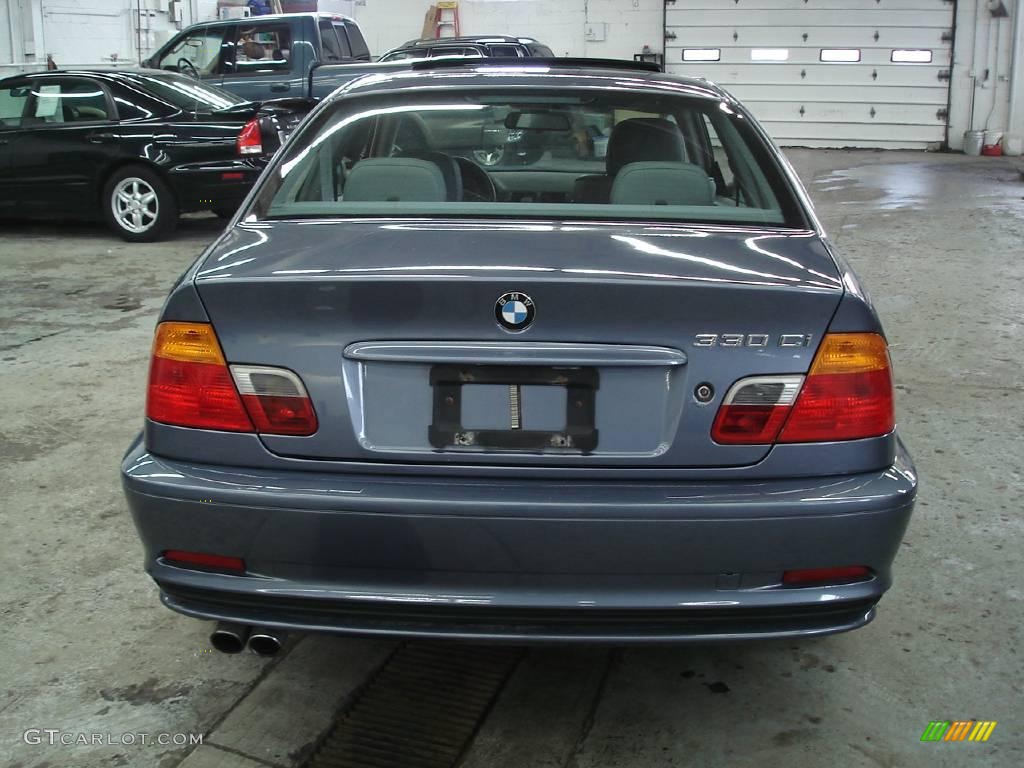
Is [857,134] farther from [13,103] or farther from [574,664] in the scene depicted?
[574,664]

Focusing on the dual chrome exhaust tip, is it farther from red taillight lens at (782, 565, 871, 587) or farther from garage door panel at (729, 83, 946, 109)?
garage door panel at (729, 83, 946, 109)

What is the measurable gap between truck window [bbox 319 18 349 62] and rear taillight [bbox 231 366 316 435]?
1241cm

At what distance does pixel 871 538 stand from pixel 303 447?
1194 millimetres

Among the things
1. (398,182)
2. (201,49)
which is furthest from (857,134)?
(398,182)

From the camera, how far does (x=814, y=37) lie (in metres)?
18.8

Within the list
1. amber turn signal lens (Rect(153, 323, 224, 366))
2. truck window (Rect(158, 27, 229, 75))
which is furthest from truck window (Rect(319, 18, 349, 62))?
amber turn signal lens (Rect(153, 323, 224, 366))

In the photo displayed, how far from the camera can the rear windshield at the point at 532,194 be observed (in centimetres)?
300

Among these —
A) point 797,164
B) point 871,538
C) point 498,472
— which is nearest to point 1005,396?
point 871,538

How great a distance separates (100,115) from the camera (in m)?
9.95

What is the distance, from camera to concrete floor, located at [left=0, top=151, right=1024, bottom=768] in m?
2.68

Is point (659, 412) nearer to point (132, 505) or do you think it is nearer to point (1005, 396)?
point (132, 505)

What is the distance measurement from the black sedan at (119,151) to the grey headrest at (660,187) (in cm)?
697
